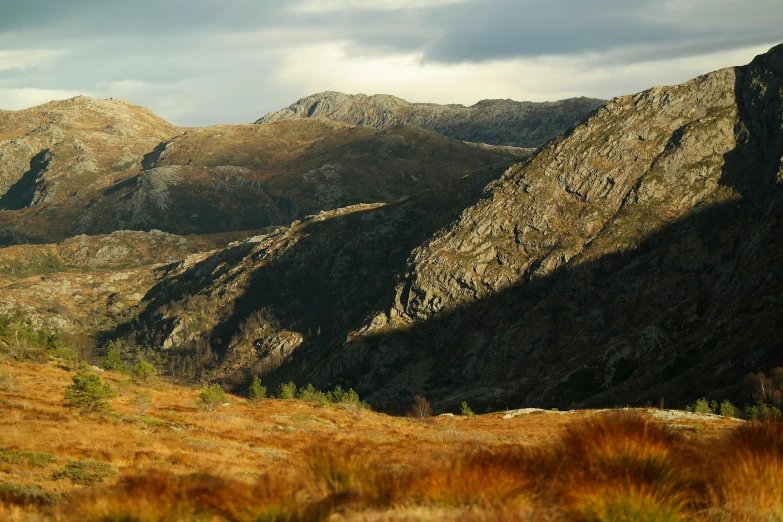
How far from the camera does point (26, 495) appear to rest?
16.4 metres

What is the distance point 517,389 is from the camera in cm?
18850

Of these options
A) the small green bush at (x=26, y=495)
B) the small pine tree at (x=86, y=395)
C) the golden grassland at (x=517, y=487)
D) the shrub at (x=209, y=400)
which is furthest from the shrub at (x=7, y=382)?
the golden grassland at (x=517, y=487)

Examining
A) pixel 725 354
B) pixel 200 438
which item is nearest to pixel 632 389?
pixel 725 354

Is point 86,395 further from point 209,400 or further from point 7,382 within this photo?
point 209,400

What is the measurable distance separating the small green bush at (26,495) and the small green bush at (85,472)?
1.97 meters

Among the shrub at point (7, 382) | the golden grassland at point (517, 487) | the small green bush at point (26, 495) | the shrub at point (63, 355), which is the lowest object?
the shrub at point (63, 355)

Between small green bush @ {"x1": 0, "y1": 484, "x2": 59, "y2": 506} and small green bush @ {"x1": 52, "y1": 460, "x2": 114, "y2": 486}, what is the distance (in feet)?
6.48

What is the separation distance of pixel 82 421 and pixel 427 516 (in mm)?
35696

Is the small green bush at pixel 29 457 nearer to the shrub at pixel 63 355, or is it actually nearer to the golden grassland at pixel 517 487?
the golden grassland at pixel 517 487

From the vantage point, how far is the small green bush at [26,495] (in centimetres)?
1511

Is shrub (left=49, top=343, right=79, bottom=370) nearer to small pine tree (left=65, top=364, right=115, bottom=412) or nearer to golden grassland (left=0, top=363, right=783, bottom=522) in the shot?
small pine tree (left=65, top=364, right=115, bottom=412)

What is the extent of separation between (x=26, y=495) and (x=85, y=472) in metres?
6.46

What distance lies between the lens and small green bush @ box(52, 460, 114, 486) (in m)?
21.2

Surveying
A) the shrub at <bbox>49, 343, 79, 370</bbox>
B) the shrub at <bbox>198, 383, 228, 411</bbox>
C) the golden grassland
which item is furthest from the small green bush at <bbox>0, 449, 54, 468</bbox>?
the shrub at <bbox>49, 343, 79, 370</bbox>
